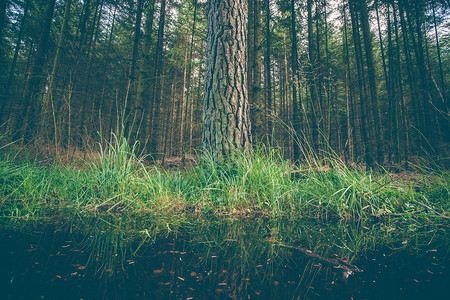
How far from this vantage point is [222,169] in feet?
7.68

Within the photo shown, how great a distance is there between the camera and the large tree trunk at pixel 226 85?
101 inches

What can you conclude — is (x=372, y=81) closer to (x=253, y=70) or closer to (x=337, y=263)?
(x=253, y=70)

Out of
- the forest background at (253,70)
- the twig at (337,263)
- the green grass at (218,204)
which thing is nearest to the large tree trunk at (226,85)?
the green grass at (218,204)

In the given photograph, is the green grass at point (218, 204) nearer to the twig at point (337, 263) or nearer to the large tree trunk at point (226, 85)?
the twig at point (337, 263)

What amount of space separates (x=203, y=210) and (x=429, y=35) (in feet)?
57.4

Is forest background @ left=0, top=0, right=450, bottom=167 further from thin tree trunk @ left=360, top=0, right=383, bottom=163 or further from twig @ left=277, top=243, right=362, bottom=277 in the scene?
twig @ left=277, top=243, right=362, bottom=277

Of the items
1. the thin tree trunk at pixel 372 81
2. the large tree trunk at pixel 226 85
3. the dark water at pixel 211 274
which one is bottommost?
the dark water at pixel 211 274

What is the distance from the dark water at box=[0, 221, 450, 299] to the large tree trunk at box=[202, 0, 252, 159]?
1704 millimetres

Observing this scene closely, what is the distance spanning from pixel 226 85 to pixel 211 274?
7.61ft

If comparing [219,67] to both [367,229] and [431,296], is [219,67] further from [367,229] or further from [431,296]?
[431,296]

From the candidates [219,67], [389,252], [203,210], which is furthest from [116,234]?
[219,67]

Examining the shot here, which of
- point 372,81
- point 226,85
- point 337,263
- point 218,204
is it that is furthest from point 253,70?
point 337,263

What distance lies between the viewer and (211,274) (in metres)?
0.73

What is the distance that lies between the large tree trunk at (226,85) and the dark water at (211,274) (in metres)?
1.70
